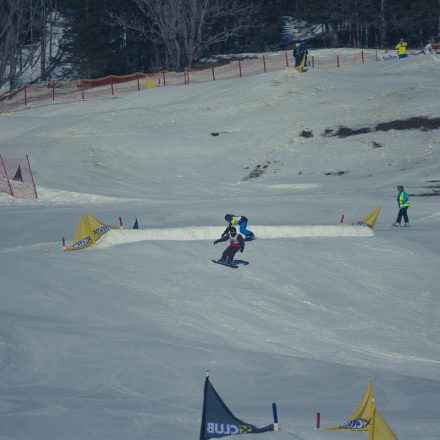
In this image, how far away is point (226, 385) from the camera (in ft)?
43.1

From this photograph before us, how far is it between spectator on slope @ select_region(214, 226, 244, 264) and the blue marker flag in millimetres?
9634

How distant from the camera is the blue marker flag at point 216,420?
9133 mm

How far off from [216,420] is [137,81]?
3582cm

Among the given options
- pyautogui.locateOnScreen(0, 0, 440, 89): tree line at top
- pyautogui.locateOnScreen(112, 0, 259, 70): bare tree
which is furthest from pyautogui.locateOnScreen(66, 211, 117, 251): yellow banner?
pyautogui.locateOnScreen(0, 0, 440, 89): tree line at top

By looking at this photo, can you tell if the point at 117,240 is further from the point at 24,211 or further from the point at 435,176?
the point at 435,176

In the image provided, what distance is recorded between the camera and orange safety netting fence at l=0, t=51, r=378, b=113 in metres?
43.2

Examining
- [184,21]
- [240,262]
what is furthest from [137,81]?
[240,262]

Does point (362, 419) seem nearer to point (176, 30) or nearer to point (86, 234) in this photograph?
point (86, 234)

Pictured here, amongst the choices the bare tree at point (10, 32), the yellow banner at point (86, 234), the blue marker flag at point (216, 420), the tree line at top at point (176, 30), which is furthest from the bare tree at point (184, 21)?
the blue marker flag at point (216, 420)

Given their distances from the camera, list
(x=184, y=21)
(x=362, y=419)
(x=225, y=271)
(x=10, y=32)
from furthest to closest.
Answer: (x=184, y=21) → (x=10, y=32) → (x=225, y=271) → (x=362, y=419)

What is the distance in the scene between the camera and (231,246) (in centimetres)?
1898

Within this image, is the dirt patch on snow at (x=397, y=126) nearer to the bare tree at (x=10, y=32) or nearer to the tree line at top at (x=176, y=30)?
the tree line at top at (x=176, y=30)

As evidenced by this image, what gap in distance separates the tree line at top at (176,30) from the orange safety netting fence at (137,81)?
317 cm

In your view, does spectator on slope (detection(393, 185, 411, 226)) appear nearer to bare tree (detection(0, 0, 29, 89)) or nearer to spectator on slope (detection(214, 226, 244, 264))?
spectator on slope (detection(214, 226, 244, 264))
